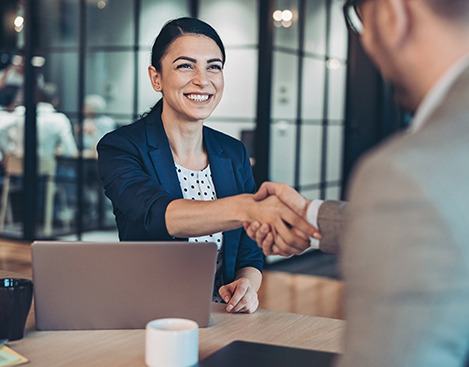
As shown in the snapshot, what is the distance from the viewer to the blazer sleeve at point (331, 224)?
3.36 ft

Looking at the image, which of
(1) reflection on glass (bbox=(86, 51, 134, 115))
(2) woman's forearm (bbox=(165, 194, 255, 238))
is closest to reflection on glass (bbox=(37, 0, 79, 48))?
(1) reflection on glass (bbox=(86, 51, 134, 115))

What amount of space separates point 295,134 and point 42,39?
8.85 ft

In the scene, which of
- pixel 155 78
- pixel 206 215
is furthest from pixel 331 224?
pixel 155 78

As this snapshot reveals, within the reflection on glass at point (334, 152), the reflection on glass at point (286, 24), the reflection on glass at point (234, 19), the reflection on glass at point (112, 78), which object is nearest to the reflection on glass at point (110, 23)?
the reflection on glass at point (112, 78)

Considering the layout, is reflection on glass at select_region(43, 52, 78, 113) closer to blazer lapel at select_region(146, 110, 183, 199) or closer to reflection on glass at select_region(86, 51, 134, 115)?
reflection on glass at select_region(86, 51, 134, 115)

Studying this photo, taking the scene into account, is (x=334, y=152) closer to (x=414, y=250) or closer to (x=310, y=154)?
(x=310, y=154)

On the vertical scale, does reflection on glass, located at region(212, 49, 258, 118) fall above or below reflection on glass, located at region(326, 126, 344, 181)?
above

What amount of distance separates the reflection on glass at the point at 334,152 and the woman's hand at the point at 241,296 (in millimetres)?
4199

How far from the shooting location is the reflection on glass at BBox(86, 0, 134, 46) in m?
4.99

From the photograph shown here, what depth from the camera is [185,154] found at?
1774 mm

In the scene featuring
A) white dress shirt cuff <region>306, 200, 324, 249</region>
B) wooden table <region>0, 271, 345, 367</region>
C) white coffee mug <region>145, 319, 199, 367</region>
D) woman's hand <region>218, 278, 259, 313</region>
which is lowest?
wooden table <region>0, 271, 345, 367</region>

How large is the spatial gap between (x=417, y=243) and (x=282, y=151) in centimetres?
440

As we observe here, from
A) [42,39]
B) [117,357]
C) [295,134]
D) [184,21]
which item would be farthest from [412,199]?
[42,39]

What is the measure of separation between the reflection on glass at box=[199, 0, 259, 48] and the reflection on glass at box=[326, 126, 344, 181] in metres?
1.44
